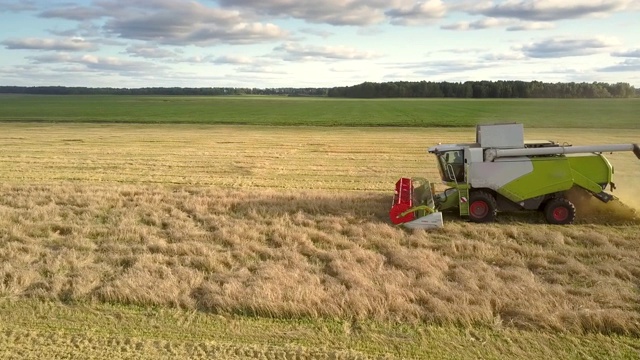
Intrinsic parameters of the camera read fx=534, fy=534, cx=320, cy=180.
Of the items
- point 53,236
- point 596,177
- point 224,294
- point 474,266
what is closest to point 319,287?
point 224,294

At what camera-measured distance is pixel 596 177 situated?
11250 mm

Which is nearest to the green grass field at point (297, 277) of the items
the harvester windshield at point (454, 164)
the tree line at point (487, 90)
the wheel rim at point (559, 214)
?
the wheel rim at point (559, 214)

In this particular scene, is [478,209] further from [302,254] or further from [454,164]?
[302,254]

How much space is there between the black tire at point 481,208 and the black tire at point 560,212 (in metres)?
1.11

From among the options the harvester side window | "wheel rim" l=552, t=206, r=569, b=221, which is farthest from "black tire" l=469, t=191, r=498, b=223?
"wheel rim" l=552, t=206, r=569, b=221

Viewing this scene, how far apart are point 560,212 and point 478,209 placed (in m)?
1.69

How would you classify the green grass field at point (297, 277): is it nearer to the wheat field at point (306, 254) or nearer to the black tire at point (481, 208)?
the wheat field at point (306, 254)

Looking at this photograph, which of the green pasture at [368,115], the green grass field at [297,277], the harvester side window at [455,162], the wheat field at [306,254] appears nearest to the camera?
the green grass field at [297,277]

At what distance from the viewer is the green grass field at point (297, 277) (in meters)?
5.82

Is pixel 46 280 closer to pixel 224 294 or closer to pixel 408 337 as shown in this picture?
pixel 224 294

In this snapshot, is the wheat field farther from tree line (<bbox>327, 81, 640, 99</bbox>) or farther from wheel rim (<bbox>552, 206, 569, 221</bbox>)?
tree line (<bbox>327, 81, 640, 99</bbox>)

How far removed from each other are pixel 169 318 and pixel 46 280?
7.83 ft

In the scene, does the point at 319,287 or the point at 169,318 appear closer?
the point at 169,318

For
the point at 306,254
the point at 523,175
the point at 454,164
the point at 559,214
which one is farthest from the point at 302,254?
the point at 559,214
